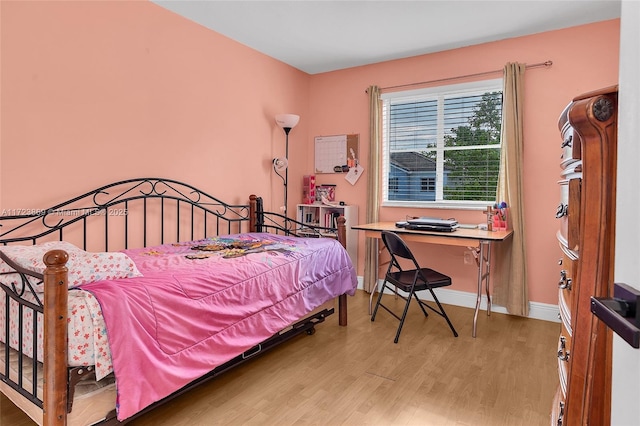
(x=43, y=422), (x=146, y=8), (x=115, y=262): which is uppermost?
(x=146, y=8)

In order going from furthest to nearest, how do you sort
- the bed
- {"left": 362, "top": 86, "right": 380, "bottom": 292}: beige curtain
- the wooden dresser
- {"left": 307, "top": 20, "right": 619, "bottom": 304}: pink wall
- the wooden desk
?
{"left": 362, "top": 86, "right": 380, "bottom": 292}: beige curtain, {"left": 307, "top": 20, "right": 619, "bottom": 304}: pink wall, the wooden desk, the bed, the wooden dresser

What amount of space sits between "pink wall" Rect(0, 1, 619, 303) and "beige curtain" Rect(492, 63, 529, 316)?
→ 111mm

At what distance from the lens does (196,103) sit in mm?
3199

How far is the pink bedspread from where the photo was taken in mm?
1478

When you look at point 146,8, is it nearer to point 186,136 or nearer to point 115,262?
point 186,136

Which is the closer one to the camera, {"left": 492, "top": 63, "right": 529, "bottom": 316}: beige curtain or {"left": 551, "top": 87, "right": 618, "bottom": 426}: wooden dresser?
{"left": 551, "top": 87, "right": 618, "bottom": 426}: wooden dresser

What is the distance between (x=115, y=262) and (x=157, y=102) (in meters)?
1.62

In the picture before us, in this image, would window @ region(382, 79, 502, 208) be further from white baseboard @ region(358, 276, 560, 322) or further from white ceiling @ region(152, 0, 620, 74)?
white baseboard @ region(358, 276, 560, 322)

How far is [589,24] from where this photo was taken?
3.10m

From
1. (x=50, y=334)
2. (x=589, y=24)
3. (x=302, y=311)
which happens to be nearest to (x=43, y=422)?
(x=50, y=334)

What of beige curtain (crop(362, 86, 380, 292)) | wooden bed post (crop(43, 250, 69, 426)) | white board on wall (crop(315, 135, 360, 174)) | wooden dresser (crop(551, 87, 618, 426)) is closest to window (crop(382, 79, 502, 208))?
beige curtain (crop(362, 86, 380, 292))

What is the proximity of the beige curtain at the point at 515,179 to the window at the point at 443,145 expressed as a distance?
162 mm

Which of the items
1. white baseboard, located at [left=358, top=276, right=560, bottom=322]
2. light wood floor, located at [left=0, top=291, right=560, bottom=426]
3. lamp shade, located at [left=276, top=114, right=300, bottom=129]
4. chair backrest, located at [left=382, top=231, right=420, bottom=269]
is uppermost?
lamp shade, located at [left=276, top=114, right=300, bottom=129]

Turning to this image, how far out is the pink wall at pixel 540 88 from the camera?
3.11 m
